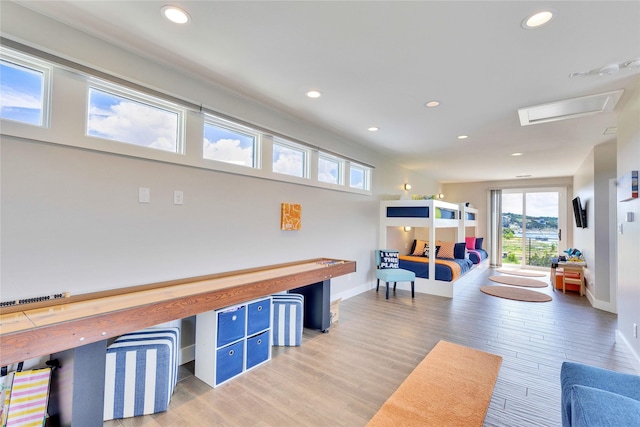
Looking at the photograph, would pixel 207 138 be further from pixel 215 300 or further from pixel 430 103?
pixel 430 103

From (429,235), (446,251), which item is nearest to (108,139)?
(429,235)

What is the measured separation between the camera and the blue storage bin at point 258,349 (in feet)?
8.55

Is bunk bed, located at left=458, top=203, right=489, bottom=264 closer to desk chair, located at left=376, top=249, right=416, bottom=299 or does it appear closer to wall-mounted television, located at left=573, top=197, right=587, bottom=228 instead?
wall-mounted television, located at left=573, top=197, right=587, bottom=228

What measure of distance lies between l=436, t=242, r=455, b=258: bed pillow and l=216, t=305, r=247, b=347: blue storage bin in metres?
5.33

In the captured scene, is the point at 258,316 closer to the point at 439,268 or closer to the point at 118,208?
the point at 118,208

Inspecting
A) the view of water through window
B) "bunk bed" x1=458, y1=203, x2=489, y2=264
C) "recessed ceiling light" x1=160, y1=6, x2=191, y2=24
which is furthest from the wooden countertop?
the view of water through window

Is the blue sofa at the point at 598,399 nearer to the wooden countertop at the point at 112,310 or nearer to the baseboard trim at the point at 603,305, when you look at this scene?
the wooden countertop at the point at 112,310

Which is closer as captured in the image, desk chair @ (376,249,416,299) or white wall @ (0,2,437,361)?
white wall @ (0,2,437,361)

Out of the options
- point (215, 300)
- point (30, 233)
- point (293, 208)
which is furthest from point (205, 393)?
point (293, 208)

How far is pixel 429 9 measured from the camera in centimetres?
179

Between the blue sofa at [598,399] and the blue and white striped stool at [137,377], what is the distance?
237 centimetres

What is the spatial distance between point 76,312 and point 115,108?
5.22 ft

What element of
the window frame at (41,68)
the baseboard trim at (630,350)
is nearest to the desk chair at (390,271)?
the baseboard trim at (630,350)

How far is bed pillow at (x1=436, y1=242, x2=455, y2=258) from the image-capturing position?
6.52m
